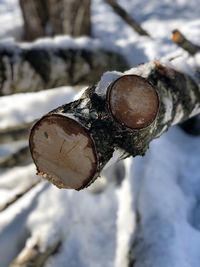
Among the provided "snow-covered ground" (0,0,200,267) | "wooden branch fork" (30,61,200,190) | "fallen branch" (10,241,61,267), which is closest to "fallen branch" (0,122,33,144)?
"snow-covered ground" (0,0,200,267)

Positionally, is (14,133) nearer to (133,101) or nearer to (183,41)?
(183,41)

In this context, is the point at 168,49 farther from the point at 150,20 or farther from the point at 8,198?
the point at 8,198

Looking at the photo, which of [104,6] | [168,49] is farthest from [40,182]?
[104,6]

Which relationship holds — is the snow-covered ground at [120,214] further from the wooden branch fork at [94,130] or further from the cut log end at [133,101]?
the cut log end at [133,101]

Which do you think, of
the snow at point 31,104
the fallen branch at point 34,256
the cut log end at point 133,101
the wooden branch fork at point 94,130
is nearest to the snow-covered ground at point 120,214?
the fallen branch at point 34,256

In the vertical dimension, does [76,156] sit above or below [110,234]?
above

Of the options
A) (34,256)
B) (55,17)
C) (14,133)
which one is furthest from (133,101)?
(55,17)
